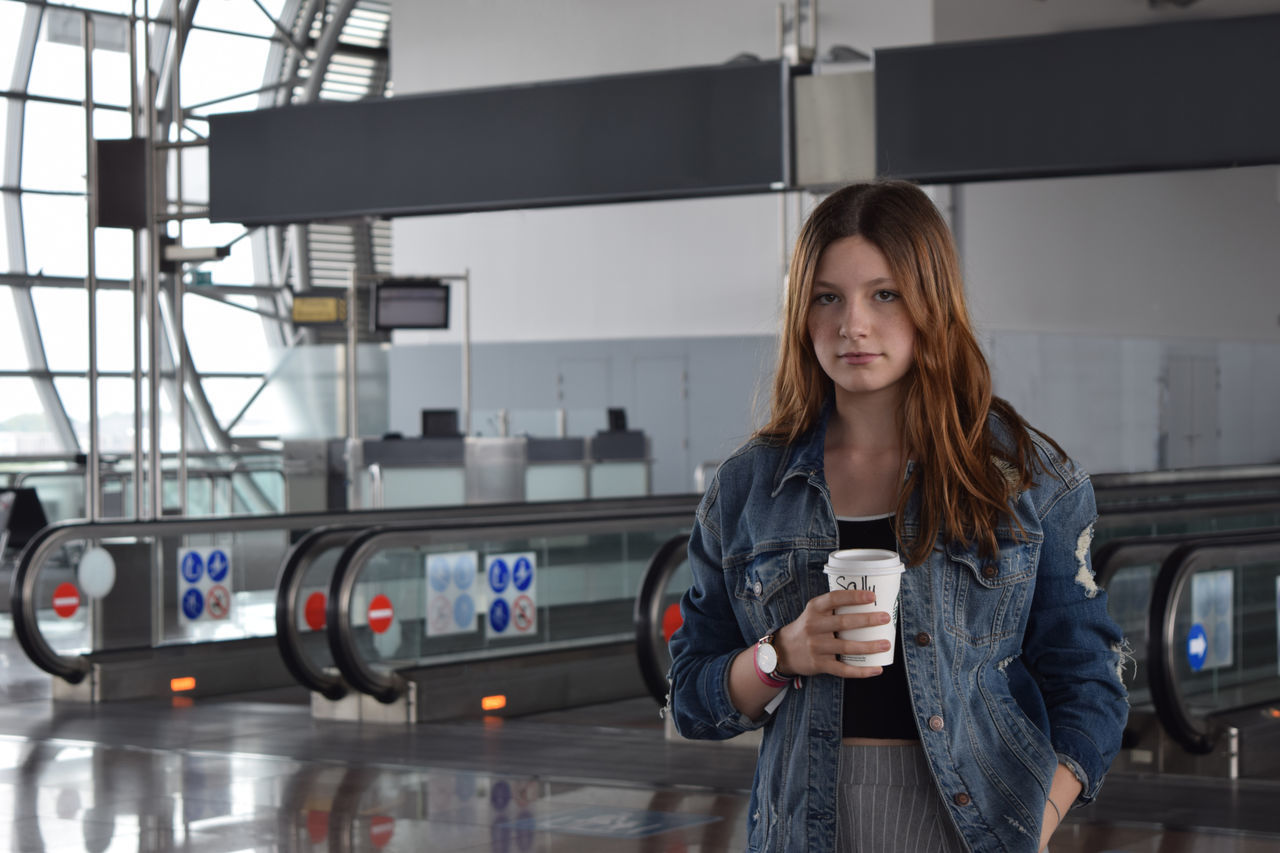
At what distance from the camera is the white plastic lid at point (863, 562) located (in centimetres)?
176

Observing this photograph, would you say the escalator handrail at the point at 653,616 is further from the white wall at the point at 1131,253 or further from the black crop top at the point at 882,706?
the white wall at the point at 1131,253

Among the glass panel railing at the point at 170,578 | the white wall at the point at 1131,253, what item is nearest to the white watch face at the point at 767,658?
the glass panel railing at the point at 170,578

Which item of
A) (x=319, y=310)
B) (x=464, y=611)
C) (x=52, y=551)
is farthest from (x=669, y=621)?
(x=319, y=310)

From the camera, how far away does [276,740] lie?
7.82m

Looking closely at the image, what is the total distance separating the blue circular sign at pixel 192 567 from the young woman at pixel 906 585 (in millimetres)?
8394

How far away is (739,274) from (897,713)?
17.4 m

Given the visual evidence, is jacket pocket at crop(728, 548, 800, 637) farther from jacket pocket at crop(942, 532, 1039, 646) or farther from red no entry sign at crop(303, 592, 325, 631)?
red no entry sign at crop(303, 592, 325, 631)

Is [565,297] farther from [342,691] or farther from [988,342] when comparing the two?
[342,691]

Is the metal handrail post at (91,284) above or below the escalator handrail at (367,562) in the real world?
above

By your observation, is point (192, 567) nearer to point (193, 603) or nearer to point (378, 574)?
point (193, 603)

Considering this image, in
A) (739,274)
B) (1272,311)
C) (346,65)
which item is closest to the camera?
(739,274)

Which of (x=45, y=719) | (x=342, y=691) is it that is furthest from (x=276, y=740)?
(x=45, y=719)

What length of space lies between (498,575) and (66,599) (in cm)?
290

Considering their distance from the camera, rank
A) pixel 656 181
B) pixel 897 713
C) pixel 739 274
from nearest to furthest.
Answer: pixel 897 713
pixel 656 181
pixel 739 274
